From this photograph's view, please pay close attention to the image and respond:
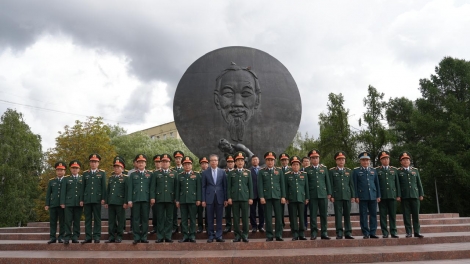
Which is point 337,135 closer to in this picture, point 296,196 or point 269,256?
point 296,196

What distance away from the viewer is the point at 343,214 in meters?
6.52

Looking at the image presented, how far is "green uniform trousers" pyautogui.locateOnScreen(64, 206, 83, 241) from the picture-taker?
6539 mm

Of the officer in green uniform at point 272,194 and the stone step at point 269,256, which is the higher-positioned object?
the officer in green uniform at point 272,194

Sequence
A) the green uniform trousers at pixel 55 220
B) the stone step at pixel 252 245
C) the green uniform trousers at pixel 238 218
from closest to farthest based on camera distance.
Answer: the stone step at pixel 252 245, the green uniform trousers at pixel 238 218, the green uniform trousers at pixel 55 220

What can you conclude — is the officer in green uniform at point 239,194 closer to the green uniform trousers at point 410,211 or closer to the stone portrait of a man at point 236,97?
the green uniform trousers at point 410,211

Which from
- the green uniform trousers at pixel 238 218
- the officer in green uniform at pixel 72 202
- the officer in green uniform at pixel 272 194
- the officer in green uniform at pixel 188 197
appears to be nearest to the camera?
the green uniform trousers at pixel 238 218

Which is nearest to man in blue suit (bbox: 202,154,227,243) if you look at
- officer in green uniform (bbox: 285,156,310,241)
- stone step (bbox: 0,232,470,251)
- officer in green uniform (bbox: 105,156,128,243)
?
stone step (bbox: 0,232,470,251)

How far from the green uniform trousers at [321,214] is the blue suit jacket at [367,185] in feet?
2.07

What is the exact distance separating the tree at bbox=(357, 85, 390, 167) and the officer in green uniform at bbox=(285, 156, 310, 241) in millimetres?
16900

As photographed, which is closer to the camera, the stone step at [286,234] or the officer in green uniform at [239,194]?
the officer in green uniform at [239,194]

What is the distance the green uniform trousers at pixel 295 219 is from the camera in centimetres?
623

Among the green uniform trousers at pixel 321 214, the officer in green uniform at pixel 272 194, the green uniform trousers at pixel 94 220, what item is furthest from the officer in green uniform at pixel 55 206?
the green uniform trousers at pixel 321 214

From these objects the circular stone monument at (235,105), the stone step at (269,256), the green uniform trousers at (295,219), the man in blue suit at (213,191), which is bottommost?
the stone step at (269,256)

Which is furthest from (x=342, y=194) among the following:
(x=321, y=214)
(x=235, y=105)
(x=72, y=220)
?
(x=72, y=220)
